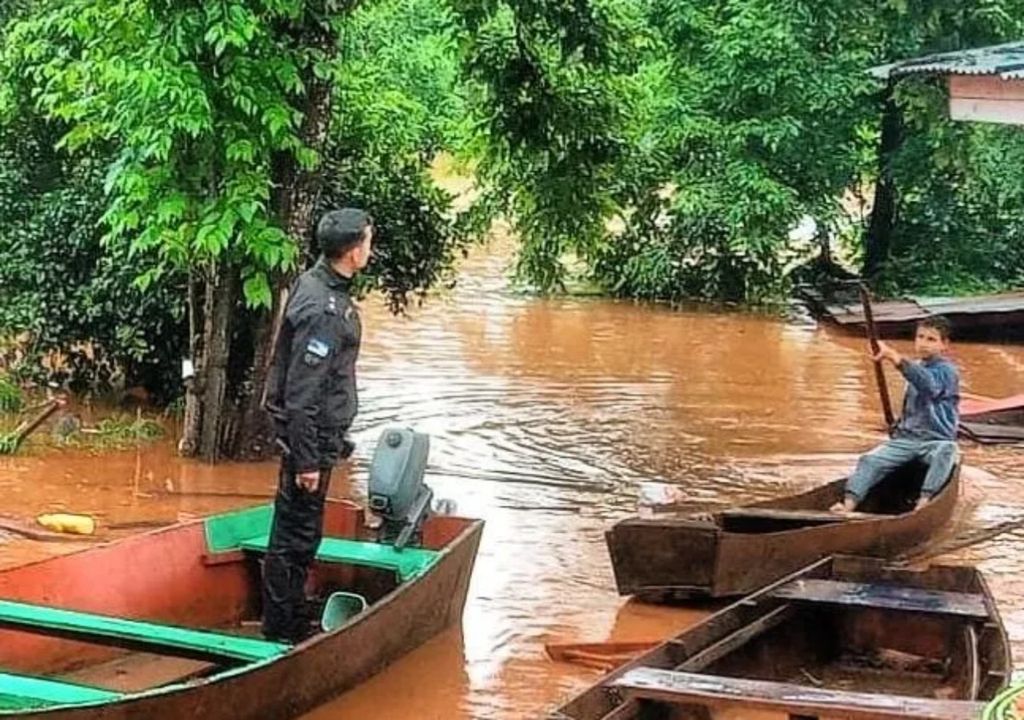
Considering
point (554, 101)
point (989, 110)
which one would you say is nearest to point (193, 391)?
point (554, 101)

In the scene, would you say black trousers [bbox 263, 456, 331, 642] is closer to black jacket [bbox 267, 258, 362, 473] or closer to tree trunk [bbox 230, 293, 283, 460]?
black jacket [bbox 267, 258, 362, 473]

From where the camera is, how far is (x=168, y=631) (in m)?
6.93

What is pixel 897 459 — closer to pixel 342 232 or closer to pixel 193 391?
pixel 342 232

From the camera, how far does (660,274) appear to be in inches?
972

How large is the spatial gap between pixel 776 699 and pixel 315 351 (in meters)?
Answer: 2.51

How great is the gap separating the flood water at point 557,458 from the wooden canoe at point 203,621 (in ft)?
1.15

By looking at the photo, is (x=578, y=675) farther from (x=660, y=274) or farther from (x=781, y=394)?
(x=660, y=274)

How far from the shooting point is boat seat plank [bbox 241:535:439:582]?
827cm

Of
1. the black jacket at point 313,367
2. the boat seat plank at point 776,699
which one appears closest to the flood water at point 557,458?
the black jacket at point 313,367

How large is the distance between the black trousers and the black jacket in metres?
0.21

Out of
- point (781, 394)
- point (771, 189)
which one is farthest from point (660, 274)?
point (781, 394)

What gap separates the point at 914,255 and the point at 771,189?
143 inches

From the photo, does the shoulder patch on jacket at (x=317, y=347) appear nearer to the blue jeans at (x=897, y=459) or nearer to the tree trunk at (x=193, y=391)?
the blue jeans at (x=897, y=459)

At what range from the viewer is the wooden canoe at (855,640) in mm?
6754
